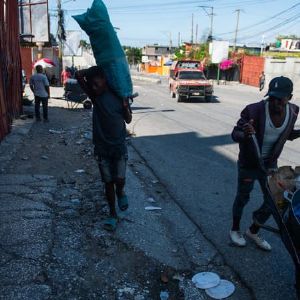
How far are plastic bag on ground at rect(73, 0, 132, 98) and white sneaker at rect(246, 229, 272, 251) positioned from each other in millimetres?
1955

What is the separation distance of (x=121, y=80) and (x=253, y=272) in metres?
2.28

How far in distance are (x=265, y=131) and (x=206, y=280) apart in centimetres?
142

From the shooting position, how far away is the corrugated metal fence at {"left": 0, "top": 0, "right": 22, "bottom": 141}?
9.79 meters

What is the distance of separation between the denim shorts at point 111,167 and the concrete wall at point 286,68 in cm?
3038

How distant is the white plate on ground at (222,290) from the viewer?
139 inches

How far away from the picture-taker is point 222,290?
3.59 metres

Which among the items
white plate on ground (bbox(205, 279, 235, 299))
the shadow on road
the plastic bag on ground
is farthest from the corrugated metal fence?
white plate on ground (bbox(205, 279, 235, 299))

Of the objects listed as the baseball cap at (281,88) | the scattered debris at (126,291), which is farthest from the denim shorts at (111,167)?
the baseball cap at (281,88)

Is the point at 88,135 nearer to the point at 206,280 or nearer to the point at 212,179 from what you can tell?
the point at 212,179

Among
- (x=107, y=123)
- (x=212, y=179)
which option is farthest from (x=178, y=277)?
(x=212, y=179)

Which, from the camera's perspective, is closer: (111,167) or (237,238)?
(237,238)

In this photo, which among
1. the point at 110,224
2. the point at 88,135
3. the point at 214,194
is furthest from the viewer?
the point at 88,135

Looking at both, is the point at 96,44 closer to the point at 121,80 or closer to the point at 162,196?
the point at 121,80

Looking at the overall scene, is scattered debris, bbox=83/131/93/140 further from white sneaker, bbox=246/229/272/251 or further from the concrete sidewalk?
white sneaker, bbox=246/229/272/251
